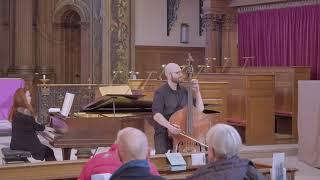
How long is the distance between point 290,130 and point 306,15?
3.42 metres

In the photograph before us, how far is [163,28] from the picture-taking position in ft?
65.6

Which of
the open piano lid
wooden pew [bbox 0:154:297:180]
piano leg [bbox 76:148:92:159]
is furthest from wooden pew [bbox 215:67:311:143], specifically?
wooden pew [bbox 0:154:297:180]

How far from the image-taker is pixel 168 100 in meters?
6.46

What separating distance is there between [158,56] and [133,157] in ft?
55.2

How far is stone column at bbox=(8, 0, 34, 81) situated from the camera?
18203 millimetres

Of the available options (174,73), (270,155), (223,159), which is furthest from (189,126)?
(270,155)

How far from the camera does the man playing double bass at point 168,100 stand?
6.36 metres

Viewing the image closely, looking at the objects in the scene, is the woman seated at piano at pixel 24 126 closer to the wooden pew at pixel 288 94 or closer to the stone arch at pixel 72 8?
the wooden pew at pixel 288 94

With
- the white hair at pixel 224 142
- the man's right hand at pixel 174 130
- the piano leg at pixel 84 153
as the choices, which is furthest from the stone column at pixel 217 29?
the white hair at pixel 224 142

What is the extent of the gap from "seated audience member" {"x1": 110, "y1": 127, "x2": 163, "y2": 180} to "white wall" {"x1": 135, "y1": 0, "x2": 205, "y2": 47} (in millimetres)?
16193

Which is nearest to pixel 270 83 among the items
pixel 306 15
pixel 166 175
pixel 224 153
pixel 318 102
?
pixel 318 102

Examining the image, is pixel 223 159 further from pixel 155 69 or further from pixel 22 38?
pixel 155 69

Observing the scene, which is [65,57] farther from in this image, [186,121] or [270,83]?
[186,121]

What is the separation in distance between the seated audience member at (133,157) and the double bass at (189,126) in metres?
2.80
